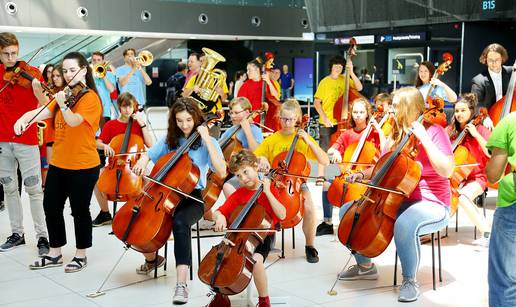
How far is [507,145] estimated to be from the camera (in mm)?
2820

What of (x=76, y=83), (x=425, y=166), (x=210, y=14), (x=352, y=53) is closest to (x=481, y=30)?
(x=352, y=53)

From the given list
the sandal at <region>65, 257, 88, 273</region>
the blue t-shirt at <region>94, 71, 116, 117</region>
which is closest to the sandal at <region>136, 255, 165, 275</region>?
the sandal at <region>65, 257, 88, 273</region>

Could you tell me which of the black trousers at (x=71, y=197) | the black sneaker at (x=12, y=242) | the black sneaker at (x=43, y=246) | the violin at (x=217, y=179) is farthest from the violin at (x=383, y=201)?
the black sneaker at (x=12, y=242)

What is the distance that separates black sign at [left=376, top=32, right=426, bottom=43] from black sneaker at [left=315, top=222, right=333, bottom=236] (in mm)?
4512

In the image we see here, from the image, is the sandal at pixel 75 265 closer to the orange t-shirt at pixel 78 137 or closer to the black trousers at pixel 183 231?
the orange t-shirt at pixel 78 137

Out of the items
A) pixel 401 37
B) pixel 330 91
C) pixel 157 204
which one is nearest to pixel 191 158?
pixel 157 204

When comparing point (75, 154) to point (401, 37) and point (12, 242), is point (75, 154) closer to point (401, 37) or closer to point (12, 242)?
point (12, 242)

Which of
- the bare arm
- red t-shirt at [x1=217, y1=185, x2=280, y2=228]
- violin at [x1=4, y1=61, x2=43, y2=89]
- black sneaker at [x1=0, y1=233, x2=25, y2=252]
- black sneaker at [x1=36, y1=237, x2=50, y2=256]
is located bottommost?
black sneaker at [x1=0, y1=233, x2=25, y2=252]

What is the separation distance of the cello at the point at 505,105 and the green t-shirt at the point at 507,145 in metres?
2.45

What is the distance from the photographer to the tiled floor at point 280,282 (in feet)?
13.0

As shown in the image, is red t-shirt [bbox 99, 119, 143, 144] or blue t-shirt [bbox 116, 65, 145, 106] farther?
blue t-shirt [bbox 116, 65, 145, 106]

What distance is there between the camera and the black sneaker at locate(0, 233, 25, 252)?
5.10 m

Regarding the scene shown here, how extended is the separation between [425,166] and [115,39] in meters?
12.3

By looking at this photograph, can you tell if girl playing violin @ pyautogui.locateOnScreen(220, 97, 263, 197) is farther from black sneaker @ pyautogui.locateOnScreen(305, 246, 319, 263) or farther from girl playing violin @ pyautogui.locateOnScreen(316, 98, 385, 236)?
black sneaker @ pyautogui.locateOnScreen(305, 246, 319, 263)
